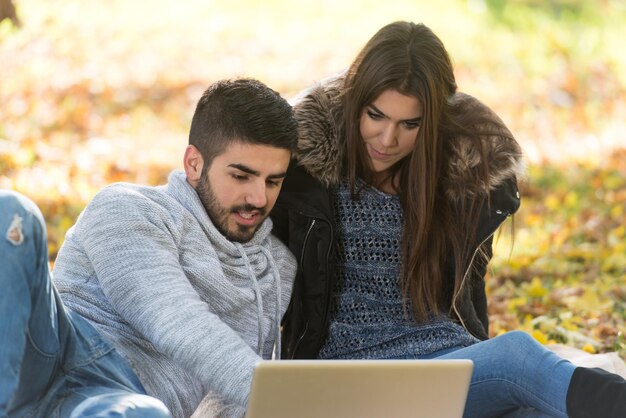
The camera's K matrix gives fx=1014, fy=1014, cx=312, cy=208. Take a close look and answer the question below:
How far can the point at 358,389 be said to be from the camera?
2.46 meters

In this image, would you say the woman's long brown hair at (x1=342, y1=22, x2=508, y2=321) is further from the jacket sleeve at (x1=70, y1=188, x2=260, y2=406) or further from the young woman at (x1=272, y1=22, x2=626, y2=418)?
the jacket sleeve at (x1=70, y1=188, x2=260, y2=406)

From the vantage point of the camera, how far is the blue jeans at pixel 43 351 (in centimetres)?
A: 232

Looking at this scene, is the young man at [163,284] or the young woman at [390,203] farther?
the young woman at [390,203]

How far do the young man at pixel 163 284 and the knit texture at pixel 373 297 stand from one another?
0.84 ft

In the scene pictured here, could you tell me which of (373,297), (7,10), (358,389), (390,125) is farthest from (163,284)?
(7,10)

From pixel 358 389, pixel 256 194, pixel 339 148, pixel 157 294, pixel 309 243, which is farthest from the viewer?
pixel 339 148

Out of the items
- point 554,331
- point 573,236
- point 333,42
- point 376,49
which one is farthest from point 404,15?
point 376,49

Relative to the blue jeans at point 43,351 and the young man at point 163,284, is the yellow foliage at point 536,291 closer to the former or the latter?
the young man at point 163,284

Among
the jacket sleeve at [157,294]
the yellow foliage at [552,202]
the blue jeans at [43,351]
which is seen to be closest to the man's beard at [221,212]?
the jacket sleeve at [157,294]

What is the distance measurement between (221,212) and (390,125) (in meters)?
0.75

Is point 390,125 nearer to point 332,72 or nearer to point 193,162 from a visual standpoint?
point 193,162

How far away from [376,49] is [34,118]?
15.0ft

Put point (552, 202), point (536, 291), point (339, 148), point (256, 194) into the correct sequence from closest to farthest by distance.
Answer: point (256, 194) → point (339, 148) → point (536, 291) → point (552, 202)

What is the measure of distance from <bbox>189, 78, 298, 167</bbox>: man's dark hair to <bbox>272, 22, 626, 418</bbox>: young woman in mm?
403
